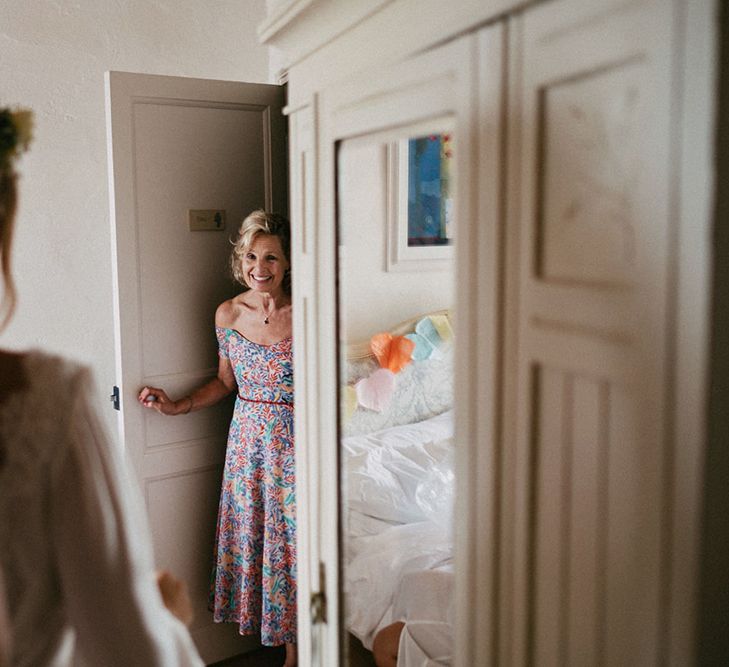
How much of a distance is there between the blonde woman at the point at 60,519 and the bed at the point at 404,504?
13.8 inches

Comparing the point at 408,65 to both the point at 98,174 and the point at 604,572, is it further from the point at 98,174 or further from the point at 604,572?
the point at 98,174

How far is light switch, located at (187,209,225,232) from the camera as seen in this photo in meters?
2.37

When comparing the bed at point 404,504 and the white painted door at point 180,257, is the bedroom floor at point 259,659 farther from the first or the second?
the bed at point 404,504

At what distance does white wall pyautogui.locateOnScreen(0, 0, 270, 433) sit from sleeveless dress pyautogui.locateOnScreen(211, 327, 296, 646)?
56cm

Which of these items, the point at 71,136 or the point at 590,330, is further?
the point at 71,136

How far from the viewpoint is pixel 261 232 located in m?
2.29

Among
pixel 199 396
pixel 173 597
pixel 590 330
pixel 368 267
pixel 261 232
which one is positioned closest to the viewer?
pixel 590 330

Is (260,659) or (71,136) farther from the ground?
(71,136)

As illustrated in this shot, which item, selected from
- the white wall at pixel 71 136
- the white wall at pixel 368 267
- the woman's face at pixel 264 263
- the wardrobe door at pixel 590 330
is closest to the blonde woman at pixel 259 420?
the woman's face at pixel 264 263

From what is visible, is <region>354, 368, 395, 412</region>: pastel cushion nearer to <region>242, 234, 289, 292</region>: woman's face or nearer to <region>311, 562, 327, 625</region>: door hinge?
<region>311, 562, 327, 625</region>: door hinge

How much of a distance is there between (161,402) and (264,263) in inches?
21.5

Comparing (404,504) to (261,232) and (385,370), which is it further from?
(261,232)

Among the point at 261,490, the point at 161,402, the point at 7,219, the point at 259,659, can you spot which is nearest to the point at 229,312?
the point at 161,402

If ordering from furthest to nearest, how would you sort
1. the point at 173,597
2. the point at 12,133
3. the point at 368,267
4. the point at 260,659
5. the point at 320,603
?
1. the point at 260,659
2. the point at 320,603
3. the point at 368,267
4. the point at 173,597
5. the point at 12,133
